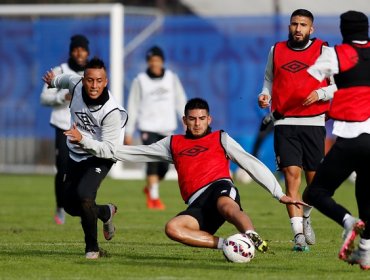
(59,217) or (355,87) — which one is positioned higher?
(355,87)

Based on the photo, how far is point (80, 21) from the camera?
28922mm

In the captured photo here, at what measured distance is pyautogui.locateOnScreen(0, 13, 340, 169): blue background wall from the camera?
2848 centimetres

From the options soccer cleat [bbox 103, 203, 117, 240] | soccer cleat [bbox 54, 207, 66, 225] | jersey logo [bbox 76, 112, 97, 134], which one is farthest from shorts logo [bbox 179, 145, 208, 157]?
soccer cleat [bbox 54, 207, 66, 225]

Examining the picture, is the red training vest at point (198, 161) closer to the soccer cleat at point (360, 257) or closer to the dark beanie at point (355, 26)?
the soccer cleat at point (360, 257)

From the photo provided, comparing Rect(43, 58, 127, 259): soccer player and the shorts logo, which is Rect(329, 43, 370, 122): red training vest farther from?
Rect(43, 58, 127, 259): soccer player

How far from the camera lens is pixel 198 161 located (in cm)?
1180

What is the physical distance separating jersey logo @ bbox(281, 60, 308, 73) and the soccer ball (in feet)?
8.59

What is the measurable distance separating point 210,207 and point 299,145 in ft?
6.43

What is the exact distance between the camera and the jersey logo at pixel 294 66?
13062 mm

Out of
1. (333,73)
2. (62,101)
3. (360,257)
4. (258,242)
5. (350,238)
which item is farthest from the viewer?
(62,101)

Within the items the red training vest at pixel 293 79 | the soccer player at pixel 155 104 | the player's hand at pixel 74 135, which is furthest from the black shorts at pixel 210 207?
the soccer player at pixel 155 104

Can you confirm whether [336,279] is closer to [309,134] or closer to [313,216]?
[309,134]

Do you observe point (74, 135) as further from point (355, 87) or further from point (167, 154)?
point (355, 87)

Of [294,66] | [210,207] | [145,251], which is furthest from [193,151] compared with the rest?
[294,66]
